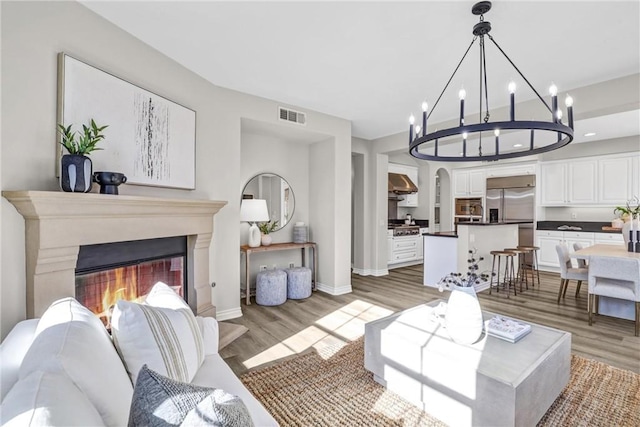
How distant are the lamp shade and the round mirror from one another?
253mm

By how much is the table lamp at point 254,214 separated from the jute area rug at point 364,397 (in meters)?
1.98

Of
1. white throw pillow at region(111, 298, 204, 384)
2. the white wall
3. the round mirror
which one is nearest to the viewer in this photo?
white throw pillow at region(111, 298, 204, 384)

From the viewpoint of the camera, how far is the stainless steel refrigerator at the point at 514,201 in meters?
6.36

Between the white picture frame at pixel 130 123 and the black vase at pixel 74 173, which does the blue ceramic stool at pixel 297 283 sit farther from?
the black vase at pixel 74 173

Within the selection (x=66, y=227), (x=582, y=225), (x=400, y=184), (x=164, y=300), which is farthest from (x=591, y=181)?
(x=66, y=227)

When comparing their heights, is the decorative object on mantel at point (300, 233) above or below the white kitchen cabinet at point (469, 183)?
below

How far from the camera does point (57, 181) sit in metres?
1.90

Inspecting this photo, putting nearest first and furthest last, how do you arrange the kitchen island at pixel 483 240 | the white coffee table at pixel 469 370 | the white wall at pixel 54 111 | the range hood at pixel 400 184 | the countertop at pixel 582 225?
the white coffee table at pixel 469 370 → the white wall at pixel 54 111 → the kitchen island at pixel 483 240 → the countertop at pixel 582 225 → the range hood at pixel 400 184

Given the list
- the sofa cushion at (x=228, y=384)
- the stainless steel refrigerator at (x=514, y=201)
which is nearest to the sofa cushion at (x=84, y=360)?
the sofa cushion at (x=228, y=384)

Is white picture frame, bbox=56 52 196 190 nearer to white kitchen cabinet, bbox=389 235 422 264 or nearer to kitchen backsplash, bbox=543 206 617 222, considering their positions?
white kitchen cabinet, bbox=389 235 422 264

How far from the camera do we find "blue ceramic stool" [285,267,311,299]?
423 centimetres

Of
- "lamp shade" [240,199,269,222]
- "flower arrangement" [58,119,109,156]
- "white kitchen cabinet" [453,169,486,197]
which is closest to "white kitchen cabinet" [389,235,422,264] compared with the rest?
"white kitchen cabinet" [453,169,486,197]

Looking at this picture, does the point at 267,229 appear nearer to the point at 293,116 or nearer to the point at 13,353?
the point at 293,116

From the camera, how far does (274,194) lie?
4629 millimetres
